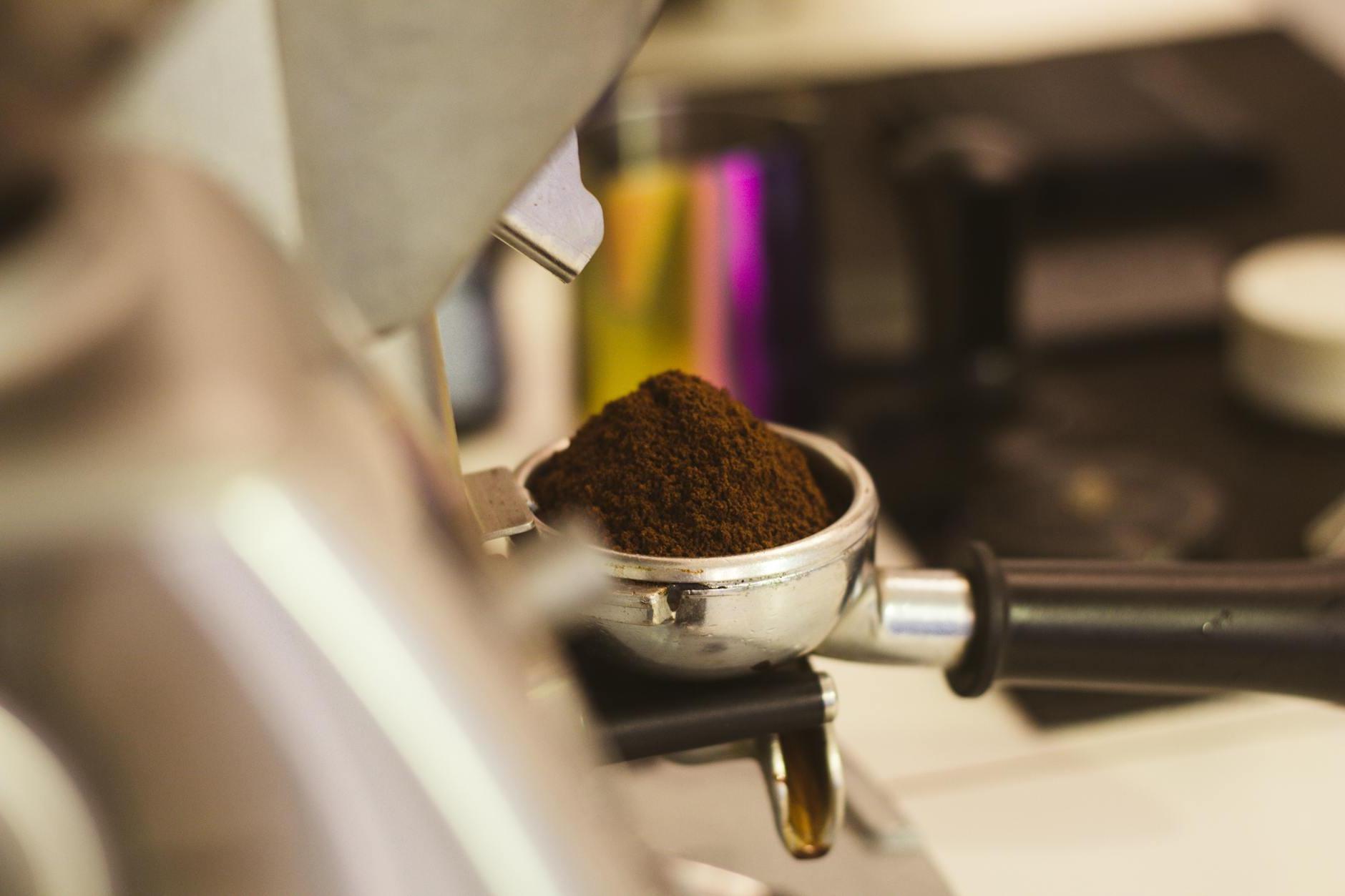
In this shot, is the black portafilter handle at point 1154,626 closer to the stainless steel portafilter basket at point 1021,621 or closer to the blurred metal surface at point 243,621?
the stainless steel portafilter basket at point 1021,621

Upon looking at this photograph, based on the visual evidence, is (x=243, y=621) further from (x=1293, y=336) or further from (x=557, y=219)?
(x=1293, y=336)

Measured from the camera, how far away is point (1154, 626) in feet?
0.93

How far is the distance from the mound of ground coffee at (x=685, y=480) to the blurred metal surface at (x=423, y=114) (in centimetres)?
5

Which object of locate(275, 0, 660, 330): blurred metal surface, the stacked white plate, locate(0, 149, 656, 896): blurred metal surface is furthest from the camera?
the stacked white plate

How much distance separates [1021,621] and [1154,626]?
33 mm

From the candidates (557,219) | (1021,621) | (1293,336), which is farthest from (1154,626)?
(1293,336)

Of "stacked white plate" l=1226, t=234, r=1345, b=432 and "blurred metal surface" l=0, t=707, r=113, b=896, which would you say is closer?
"blurred metal surface" l=0, t=707, r=113, b=896

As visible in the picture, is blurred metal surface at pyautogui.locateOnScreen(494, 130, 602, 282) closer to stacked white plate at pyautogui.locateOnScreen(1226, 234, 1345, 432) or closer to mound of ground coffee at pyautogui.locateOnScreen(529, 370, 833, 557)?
mound of ground coffee at pyautogui.locateOnScreen(529, 370, 833, 557)

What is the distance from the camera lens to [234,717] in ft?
0.41

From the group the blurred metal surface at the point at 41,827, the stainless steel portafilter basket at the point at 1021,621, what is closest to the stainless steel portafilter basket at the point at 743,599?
the stainless steel portafilter basket at the point at 1021,621

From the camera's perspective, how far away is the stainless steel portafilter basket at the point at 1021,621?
0.24 meters

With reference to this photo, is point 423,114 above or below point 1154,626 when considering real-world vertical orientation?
above

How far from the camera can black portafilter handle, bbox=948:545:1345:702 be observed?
0.28m

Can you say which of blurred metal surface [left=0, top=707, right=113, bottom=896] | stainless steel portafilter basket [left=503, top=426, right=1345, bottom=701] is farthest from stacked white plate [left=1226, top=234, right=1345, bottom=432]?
blurred metal surface [left=0, top=707, right=113, bottom=896]
